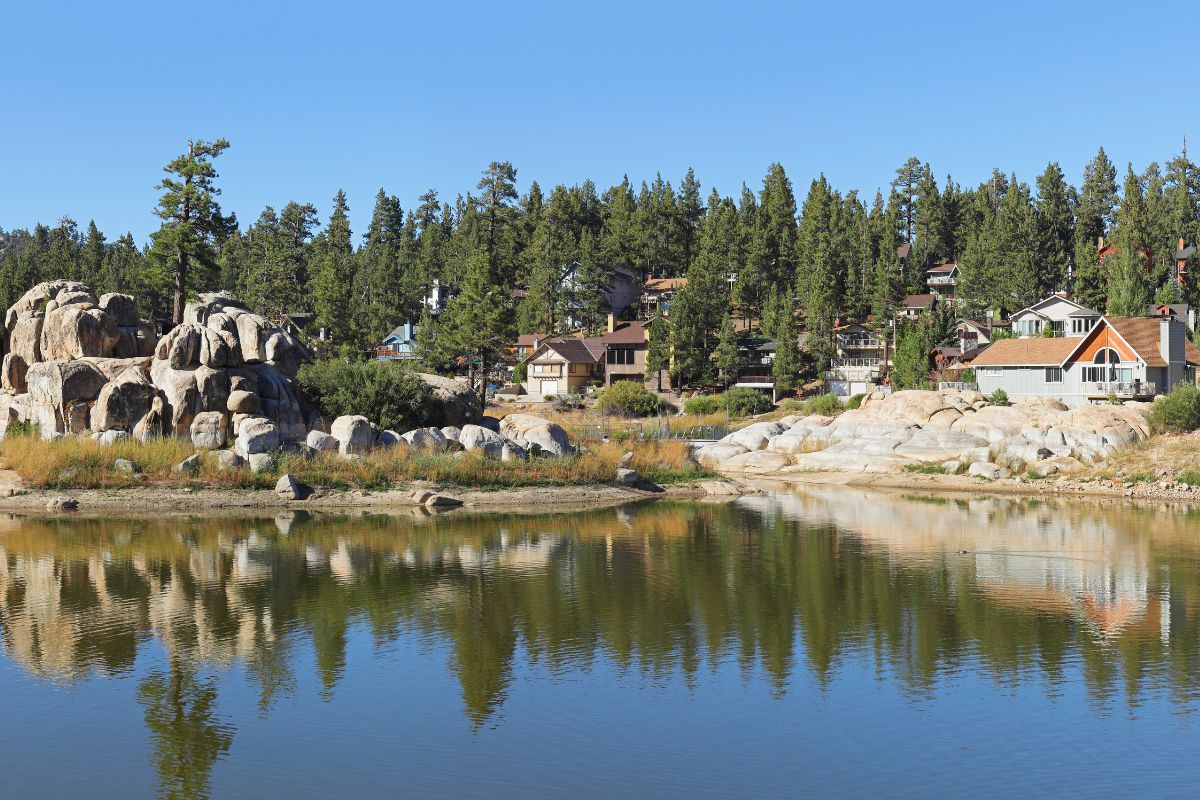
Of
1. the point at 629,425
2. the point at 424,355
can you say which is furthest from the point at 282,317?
the point at 629,425

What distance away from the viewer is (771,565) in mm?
34500

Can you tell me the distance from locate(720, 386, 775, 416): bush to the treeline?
21.8ft

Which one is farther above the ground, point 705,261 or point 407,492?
point 705,261

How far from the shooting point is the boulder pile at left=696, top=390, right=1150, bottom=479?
2235 inches

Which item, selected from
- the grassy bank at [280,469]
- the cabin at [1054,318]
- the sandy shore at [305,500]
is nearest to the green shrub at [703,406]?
the cabin at [1054,318]

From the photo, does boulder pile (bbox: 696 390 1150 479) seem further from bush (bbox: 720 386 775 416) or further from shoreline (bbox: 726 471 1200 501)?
bush (bbox: 720 386 775 416)

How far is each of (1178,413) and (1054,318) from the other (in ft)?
137

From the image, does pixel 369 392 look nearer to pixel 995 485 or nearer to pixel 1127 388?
pixel 995 485

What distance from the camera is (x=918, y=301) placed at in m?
116

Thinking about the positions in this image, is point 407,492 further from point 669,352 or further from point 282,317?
point 282,317

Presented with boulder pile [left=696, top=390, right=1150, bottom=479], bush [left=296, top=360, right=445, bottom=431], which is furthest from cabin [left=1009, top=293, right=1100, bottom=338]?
bush [left=296, top=360, right=445, bottom=431]

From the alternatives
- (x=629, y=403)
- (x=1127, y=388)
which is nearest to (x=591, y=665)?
(x=1127, y=388)

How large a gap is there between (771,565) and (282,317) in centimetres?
8388

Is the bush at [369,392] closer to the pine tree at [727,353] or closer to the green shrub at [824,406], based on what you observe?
the green shrub at [824,406]
